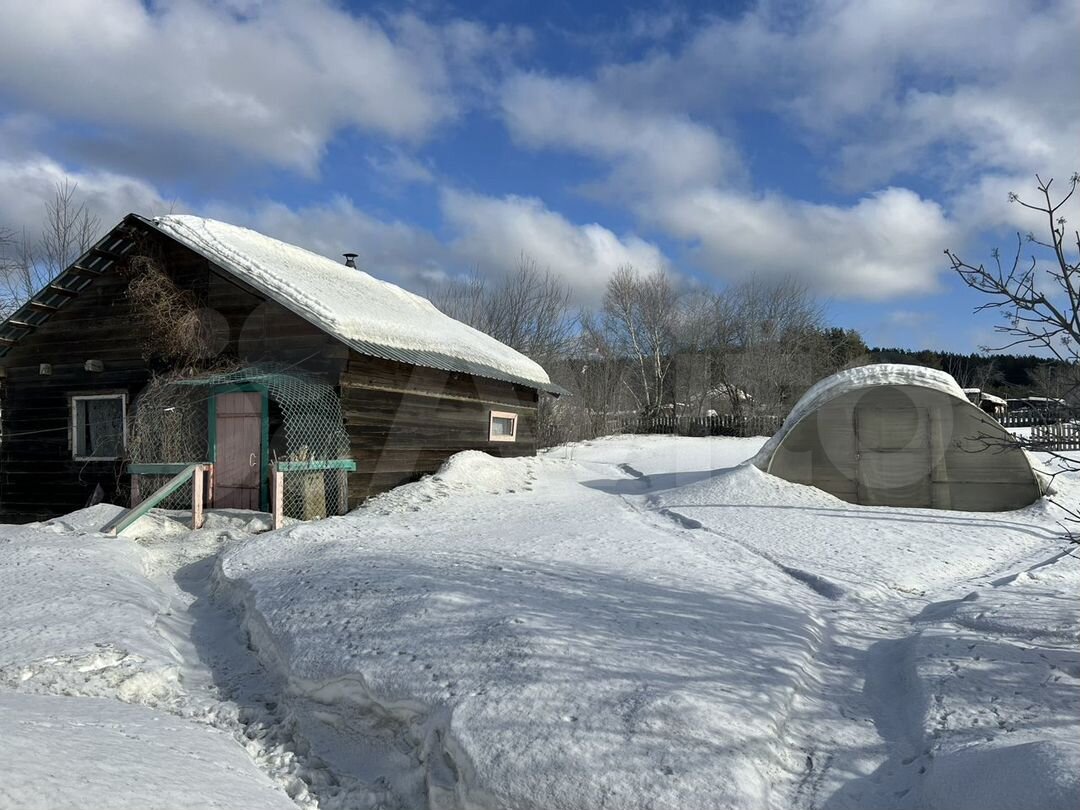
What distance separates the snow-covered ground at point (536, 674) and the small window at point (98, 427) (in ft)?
14.6

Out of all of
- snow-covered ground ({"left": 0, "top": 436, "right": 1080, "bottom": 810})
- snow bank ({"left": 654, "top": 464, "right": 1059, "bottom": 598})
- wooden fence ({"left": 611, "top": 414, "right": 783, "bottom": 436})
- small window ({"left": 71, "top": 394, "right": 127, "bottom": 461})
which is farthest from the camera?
wooden fence ({"left": 611, "top": 414, "right": 783, "bottom": 436})

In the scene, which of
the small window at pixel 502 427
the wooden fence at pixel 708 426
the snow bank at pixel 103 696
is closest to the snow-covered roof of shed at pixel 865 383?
the small window at pixel 502 427

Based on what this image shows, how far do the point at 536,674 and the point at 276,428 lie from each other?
8.72 m

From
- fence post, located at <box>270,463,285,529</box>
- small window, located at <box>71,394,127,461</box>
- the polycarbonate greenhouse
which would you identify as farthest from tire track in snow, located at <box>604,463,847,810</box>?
small window, located at <box>71,394,127,461</box>

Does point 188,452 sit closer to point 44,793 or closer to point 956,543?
point 44,793

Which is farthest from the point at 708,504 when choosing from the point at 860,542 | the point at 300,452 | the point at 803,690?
the point at 803,690

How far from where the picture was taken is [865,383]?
13.3 metres

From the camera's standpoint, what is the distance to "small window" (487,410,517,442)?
58.0ft

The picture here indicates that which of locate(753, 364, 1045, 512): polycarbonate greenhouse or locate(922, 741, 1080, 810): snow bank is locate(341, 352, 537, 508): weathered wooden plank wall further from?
locate(922, 741, 1080, 810): snow bank

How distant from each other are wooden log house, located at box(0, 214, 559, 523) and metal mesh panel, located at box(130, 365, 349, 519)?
7 cm

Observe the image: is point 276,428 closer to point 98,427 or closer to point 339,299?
point 339,299

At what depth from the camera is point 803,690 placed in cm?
492

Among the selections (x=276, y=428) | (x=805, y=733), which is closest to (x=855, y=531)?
(x=805, y=733)

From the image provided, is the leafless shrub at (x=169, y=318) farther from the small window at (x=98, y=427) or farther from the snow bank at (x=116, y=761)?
the snow bank at (x=116, y=761)
